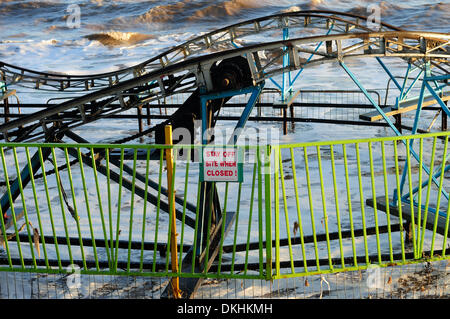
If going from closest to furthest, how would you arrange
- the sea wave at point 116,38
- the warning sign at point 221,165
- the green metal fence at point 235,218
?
the warning sign at point 221,165, the green metal fence at point 235,218, the sea wave at point 116,38

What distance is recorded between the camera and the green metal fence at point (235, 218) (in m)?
5.70

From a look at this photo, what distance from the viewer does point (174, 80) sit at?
8.27m

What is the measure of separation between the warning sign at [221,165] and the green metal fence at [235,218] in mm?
152

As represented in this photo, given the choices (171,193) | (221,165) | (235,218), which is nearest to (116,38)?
(235,218)

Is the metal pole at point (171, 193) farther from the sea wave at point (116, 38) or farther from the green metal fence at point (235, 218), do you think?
the sea wave at point (116, 38)

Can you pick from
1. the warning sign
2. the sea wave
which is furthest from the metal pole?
the sea wave

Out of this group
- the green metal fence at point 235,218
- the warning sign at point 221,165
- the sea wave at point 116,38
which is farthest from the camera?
the sea wave at point 116,38

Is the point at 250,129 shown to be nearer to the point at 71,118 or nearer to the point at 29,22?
the point at 71,118

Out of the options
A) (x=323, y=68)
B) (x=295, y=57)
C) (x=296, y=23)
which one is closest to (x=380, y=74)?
(x=323, y=68)

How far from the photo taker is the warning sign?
18.3ft

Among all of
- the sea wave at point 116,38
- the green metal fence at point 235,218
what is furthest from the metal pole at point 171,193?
the sea wave at point 116,38

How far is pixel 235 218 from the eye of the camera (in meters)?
9.18

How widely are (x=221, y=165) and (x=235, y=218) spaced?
362 cm

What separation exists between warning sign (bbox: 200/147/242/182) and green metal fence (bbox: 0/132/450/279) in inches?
6.0
